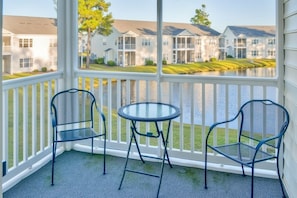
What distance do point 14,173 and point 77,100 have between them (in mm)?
1117

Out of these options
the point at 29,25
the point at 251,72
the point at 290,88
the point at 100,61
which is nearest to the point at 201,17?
the point at 251,72

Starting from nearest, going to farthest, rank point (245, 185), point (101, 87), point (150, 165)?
point (245, 185) < point (150, 165) < point (101, 87)

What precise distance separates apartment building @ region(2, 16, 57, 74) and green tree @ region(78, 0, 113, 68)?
0.34 meters

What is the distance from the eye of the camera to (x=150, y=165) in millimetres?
3283

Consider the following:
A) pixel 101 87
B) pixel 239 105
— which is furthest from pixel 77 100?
pixel 239 105

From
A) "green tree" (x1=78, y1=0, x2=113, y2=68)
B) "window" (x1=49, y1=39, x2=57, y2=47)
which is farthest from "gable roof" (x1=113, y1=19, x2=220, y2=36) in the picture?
"window" (x1=49, y1=39, x2=57, y2=47)

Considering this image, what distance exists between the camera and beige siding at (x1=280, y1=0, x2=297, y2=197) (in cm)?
238

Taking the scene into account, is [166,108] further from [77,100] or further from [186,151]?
[77,100]

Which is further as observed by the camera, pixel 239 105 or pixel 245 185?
pixel 239 105

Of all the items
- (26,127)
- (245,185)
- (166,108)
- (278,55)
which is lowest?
(245,185)

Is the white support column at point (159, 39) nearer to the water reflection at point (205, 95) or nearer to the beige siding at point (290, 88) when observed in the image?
the water reflection at point (205, 95)

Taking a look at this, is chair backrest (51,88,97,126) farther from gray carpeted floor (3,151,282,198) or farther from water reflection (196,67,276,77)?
water reflection (196,67,276,77)

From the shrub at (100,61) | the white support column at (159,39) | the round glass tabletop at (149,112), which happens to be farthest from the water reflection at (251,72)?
the shrub at (100,61)

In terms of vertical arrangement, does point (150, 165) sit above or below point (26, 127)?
below
